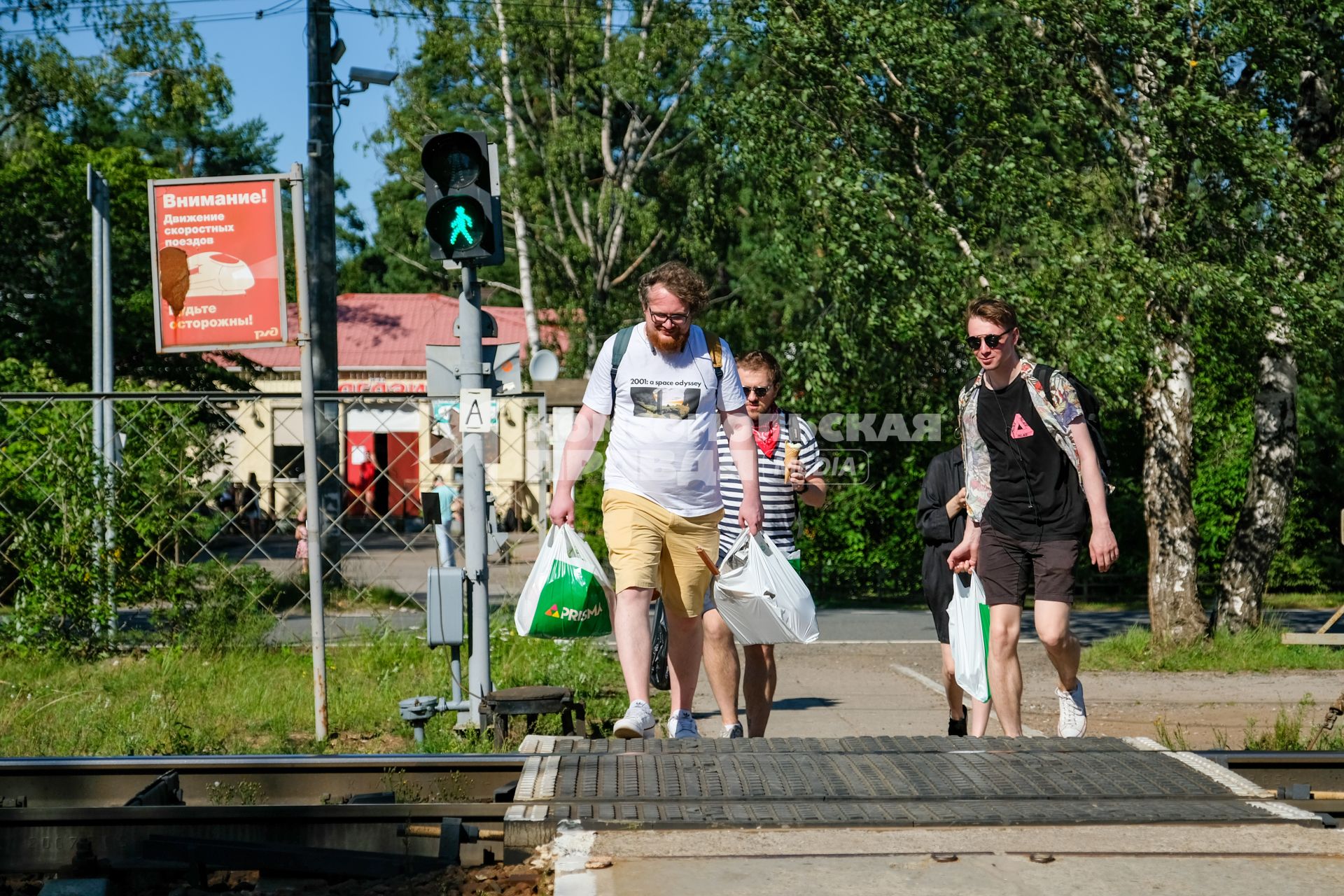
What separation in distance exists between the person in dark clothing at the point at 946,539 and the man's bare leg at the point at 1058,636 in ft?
2.08

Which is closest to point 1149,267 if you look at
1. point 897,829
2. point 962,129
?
point 962,129

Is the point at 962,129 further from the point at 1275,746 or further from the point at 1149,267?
the point at 1275,746

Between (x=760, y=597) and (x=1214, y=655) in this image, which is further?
(x=1214, y=655)

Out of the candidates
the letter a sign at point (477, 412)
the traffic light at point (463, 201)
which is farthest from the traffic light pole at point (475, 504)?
the traffic light at point (463, 201)

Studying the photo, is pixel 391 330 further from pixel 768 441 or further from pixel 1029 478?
pixel 1029 478

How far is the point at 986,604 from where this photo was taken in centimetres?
638

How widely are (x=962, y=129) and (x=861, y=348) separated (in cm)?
319

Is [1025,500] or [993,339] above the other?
[993,339]

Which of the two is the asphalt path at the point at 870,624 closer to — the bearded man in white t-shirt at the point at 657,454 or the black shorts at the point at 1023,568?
the bearded man in white t-shirt at the point at 657,454

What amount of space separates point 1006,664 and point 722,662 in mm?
1350

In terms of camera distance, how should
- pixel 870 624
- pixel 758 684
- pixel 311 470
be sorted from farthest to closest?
1. pixel 870 624
2. pixel 311 470
3. pixel 758 684

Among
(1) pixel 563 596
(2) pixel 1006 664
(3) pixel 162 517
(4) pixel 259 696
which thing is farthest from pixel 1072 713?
(3) pixel 162 517

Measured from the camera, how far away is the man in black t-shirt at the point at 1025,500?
235 inches

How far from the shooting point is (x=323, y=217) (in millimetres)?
16875
